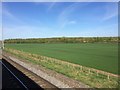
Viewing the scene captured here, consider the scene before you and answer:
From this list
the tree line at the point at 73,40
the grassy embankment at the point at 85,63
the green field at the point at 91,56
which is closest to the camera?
the grassy embankment at the point at 85,63

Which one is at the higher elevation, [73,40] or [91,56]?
[73,40]

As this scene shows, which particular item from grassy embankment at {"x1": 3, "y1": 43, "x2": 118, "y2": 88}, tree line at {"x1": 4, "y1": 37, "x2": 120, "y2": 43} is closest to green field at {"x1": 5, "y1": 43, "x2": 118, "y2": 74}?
grassy embankment at {"x1": 3, "y1": 43, "x2": 118, "y2": 88}

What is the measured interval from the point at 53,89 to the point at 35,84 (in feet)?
6.84

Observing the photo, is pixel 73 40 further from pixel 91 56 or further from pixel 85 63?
pixel 85 63

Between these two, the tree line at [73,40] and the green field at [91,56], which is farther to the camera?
the tree line at [73,40]

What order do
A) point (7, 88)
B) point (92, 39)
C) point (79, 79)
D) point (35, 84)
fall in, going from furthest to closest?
point (92, 39) < point (79, 79) < point (35, 84) < point (7, 88)

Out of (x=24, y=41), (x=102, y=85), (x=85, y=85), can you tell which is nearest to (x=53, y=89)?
(x=85, y=85)

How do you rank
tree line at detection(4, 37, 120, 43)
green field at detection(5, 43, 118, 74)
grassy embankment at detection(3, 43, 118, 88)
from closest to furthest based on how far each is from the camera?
grassy embankment at detection(3, 43, 118, 88) < green field at detection(5, 43, 118, 74) < tree line at detection(4, 37, 120, 43)

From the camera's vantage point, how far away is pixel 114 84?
18.2 m

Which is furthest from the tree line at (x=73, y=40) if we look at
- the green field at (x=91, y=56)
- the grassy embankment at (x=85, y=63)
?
the grassy embankment at (x=85, y=63)

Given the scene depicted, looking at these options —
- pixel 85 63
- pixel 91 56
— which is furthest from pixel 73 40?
pixel 85 63

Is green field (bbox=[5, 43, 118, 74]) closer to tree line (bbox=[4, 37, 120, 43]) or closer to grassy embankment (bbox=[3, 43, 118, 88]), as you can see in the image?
grassy embankment (bbox=[3, 43, 118, 88])

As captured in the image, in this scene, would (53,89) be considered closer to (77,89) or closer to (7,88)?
(77,89)

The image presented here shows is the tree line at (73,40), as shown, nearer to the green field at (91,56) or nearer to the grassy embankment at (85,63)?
the green field at (91,56)
